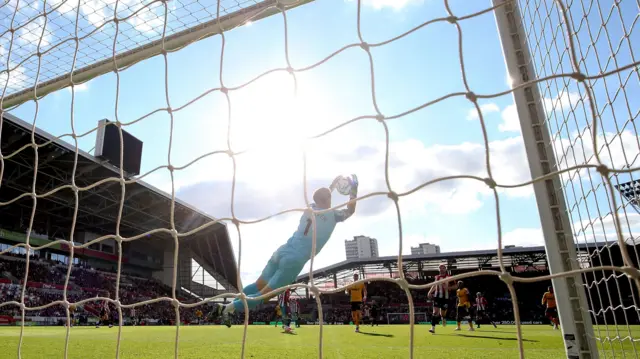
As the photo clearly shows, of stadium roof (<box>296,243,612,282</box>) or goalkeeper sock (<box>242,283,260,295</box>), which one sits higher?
stadium roof (<box>296,243,612,282</box>)

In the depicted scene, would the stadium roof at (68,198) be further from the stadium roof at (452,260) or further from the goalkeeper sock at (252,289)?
the goalkeeper sock at (252,289)

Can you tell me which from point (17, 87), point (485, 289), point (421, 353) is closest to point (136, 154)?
point (17, 87)

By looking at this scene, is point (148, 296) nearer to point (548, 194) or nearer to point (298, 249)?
point (298, 249)

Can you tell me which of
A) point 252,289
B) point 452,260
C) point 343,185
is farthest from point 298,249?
point 452,260

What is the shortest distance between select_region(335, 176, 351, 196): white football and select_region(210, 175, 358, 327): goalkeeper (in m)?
0.03

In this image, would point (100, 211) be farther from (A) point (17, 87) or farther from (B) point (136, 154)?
(A) point (17, 87)

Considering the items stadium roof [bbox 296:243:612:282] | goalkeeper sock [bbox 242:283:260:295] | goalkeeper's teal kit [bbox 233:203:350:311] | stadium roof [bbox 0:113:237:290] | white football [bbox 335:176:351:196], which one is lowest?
goalkeeper sock [bbox 242:283:260:295]

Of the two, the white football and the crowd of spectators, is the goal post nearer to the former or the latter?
the white football

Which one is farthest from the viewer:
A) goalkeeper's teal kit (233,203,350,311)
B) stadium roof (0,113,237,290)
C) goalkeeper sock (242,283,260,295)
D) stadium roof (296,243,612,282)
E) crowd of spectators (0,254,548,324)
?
stadium roof (296,243,612,282)

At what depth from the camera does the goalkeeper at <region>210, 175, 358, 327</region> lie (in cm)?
334

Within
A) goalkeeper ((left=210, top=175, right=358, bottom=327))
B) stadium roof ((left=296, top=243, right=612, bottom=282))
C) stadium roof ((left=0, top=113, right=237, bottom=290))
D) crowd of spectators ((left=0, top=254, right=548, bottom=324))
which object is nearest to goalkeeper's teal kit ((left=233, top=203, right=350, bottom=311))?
goalkeeper ((left=210, top=175, right=358, bottom=327))

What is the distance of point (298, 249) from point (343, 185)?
627 millimetres

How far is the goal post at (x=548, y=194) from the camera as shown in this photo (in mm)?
1945

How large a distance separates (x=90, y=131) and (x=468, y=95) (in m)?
2.16
